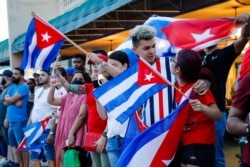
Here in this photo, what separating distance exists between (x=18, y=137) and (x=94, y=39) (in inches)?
230

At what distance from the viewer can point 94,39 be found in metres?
15.2

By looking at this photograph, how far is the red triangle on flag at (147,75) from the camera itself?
15.5 feet

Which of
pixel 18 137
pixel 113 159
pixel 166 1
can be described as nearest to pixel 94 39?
pixel 166 1

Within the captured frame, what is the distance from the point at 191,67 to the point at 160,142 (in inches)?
29.3

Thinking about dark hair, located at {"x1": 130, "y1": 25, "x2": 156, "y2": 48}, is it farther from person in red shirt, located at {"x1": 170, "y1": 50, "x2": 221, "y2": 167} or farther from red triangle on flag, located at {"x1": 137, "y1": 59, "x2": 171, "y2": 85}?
person in red shirt, located at {"x1": 170, "y1": 50, "x2": 221, "y2": 167}

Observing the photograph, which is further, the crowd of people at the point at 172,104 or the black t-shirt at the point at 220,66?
the black t-shirt at the point at 220,66

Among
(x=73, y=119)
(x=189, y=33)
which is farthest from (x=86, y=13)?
(x=189, y=33)

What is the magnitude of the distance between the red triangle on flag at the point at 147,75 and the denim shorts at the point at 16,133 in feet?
18.9

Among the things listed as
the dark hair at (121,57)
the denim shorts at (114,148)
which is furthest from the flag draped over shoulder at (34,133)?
the dark hair at (121,57)

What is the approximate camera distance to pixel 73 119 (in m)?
7.18

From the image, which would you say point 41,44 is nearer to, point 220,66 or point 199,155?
point 220,66

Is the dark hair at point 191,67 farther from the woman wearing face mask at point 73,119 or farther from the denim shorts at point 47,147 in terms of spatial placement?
the denim shorts at point 47,147

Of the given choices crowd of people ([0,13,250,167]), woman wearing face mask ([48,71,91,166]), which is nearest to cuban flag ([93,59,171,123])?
crowd of people ([0,13,250,167])

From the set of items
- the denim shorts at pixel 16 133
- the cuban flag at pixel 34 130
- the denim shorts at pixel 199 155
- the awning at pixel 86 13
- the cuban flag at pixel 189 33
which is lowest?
the denim shorts at pixel 16 133
